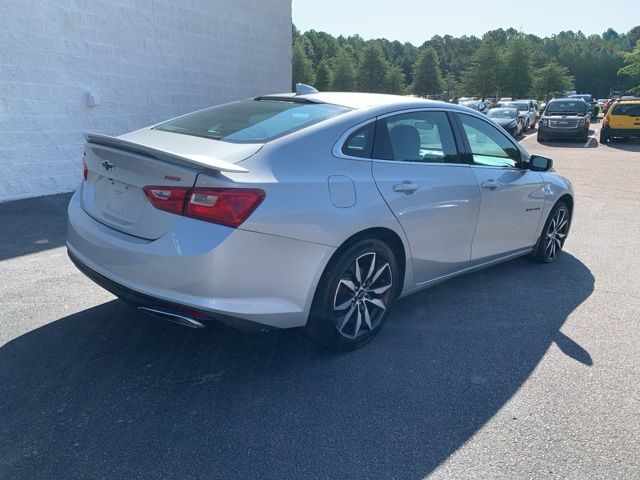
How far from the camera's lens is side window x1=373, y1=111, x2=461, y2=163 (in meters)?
3.55

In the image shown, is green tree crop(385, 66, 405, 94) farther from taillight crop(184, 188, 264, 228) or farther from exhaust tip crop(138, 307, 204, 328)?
exhaust tip crop(138, 307, 204, 328)

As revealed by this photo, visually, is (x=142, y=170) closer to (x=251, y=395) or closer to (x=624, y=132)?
(x=251, y=395)

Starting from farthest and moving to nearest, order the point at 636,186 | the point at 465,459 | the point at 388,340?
1. the point at 636,186
2. the point at 388,340
3. the point at 465,459

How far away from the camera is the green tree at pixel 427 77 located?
211 ft

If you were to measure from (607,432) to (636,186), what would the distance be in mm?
9892

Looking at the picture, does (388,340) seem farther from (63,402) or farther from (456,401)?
(63,402)

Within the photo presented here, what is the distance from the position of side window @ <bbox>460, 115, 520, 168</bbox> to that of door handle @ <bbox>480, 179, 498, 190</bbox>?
0.56ft

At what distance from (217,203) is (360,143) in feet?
3.77

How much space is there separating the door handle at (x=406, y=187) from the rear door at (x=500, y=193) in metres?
0.85

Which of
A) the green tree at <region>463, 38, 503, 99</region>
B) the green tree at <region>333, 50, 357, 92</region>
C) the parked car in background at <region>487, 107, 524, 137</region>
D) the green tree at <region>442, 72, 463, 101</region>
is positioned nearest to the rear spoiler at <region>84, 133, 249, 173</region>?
the parked car in background at <region>487, 107, 524, 137</region>

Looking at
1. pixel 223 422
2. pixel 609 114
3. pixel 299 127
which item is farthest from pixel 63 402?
pixel 609 114

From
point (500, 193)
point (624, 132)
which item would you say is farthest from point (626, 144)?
point (500, 193)

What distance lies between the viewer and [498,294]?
15.2ft

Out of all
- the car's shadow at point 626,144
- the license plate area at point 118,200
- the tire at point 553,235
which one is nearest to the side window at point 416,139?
the license plate area at point 118,200
